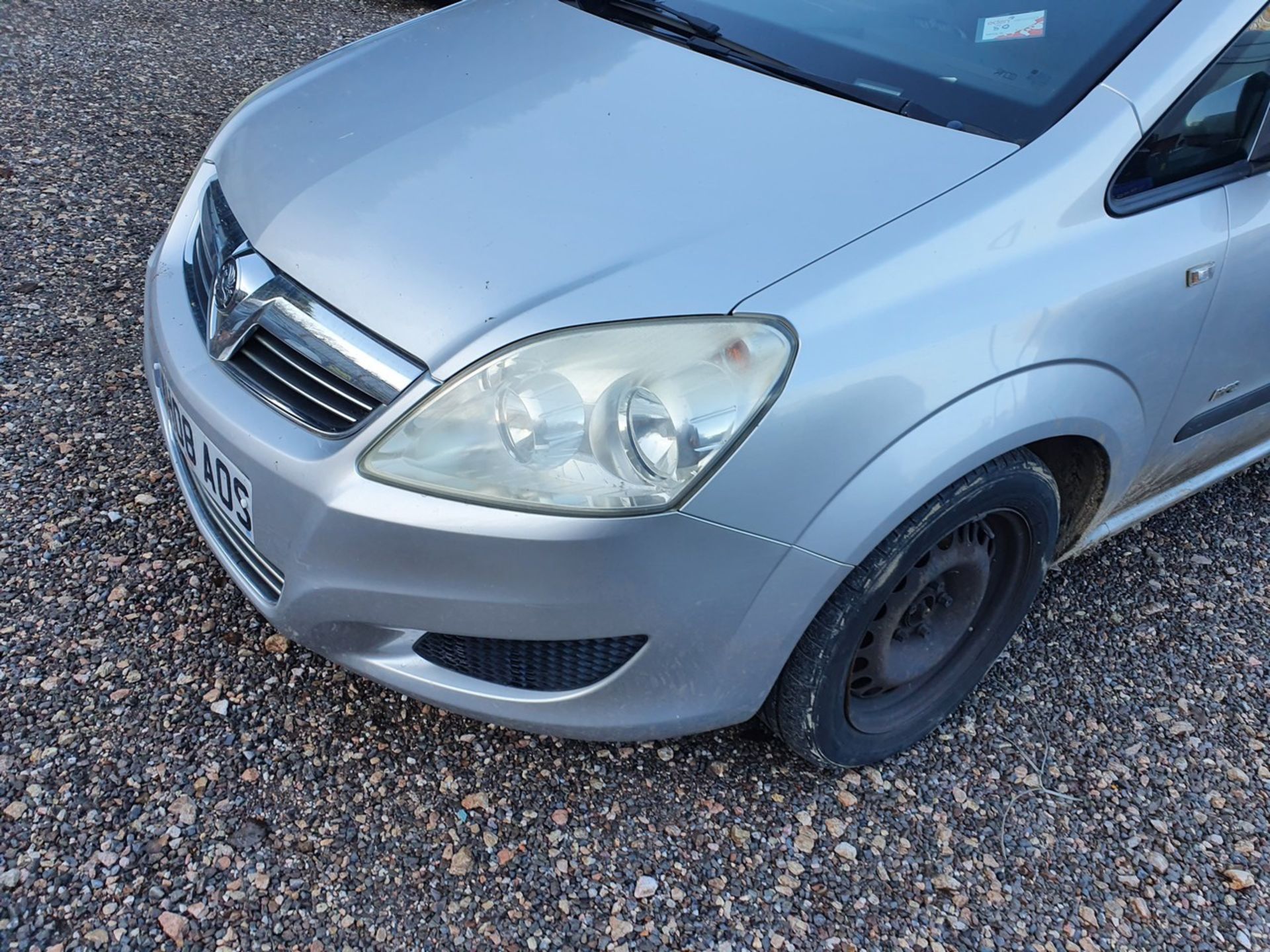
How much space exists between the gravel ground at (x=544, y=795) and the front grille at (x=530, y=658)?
1.11 feet

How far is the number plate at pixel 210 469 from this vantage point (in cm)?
186

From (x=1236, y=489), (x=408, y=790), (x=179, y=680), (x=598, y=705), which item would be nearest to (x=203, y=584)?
(x=179, y=680)

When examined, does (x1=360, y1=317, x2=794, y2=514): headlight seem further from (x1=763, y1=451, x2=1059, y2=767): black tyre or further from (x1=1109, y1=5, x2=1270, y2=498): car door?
(x1=1109, y1=5, x2=1270, y2=498): car door

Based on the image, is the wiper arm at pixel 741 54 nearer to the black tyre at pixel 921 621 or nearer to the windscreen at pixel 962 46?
the windscreen at pixel 962 46

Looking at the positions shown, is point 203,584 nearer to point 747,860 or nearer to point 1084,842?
point 747,860

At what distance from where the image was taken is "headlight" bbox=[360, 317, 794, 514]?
161cm

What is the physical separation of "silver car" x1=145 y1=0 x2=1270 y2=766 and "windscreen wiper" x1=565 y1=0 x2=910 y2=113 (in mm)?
14

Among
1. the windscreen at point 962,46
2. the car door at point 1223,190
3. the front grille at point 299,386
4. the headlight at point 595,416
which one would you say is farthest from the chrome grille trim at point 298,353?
the car door at point 1223,190

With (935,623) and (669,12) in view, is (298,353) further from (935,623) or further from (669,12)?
(935,623)

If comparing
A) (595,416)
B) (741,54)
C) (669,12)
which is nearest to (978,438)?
(595,416)

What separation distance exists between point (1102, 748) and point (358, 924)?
4.95 feet

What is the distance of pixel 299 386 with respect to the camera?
1.83 meters

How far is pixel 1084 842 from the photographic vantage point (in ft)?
6.81

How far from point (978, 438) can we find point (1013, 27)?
0.92m
